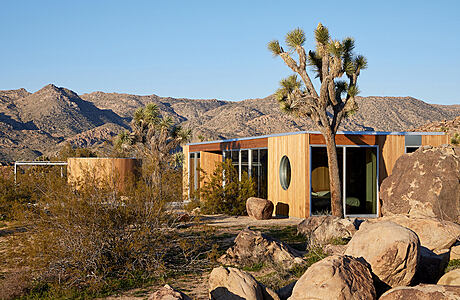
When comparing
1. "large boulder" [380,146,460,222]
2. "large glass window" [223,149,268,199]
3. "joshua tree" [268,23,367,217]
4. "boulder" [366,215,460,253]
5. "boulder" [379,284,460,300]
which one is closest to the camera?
"boulder" [379,284,460,300]

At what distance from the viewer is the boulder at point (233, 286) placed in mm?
6031

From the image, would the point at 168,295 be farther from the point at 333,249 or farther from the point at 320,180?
the point at 320,180

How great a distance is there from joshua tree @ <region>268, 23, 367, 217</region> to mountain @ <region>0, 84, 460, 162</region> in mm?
44906

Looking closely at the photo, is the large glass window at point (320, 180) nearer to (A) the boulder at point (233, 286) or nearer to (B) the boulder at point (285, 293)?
(B) the boulder at point (285, 293)

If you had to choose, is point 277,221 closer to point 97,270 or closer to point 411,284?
point 97,270

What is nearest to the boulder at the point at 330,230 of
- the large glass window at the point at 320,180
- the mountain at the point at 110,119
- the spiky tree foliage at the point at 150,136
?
the large glass window at the point at 320,180

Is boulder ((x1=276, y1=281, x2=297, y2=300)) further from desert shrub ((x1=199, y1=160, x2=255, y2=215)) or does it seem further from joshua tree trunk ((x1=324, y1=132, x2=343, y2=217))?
desert shrub ((x1=199, y1=160, x2=255, y2=215))

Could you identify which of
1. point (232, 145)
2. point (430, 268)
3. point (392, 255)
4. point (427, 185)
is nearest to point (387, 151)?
point (427, 185)

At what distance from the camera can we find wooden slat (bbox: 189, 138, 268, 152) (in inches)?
748

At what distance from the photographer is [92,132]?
74062 mm

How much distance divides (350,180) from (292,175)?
6.76 ft

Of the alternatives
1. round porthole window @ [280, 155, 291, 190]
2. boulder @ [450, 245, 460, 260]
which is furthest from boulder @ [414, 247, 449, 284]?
round porthole window @ [280, 155, 291, 190]

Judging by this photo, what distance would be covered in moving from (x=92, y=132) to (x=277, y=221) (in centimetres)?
6258

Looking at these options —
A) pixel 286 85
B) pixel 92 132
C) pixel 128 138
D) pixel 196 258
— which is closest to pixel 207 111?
pixel 92 132
